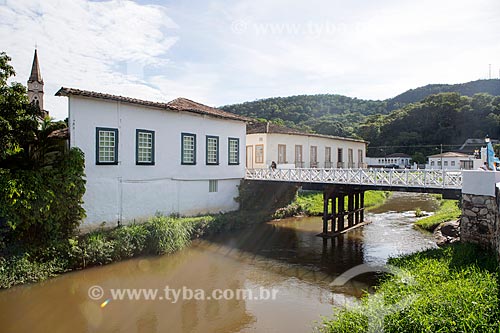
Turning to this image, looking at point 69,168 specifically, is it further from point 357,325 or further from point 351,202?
point 351,202

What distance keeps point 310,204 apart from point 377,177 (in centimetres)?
1056

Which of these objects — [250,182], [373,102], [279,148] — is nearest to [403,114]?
[373,102]

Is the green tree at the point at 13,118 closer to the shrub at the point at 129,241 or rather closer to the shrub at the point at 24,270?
the shrub at the point at 24,270

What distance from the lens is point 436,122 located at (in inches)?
2510

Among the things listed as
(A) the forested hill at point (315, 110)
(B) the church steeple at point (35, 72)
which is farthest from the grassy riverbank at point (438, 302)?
(A) the forested hill at point (315, 110)

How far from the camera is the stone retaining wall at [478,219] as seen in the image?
385 inches

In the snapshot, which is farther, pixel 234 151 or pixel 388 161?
pixel 388 161

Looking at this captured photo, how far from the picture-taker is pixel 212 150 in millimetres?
19969

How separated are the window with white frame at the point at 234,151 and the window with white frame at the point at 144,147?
5198mm

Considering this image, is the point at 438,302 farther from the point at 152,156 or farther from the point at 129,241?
the point at 152,156

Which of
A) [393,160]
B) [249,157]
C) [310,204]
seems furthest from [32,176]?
[393,160]

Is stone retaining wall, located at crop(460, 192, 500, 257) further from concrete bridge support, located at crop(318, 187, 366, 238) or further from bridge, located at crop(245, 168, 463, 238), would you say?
concrete bridge support, located at crop(318, 187, 366, 238)

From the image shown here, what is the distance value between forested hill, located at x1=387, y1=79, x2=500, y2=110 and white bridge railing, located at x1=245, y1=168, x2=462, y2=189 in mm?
78161

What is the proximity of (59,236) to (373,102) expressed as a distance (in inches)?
4010
